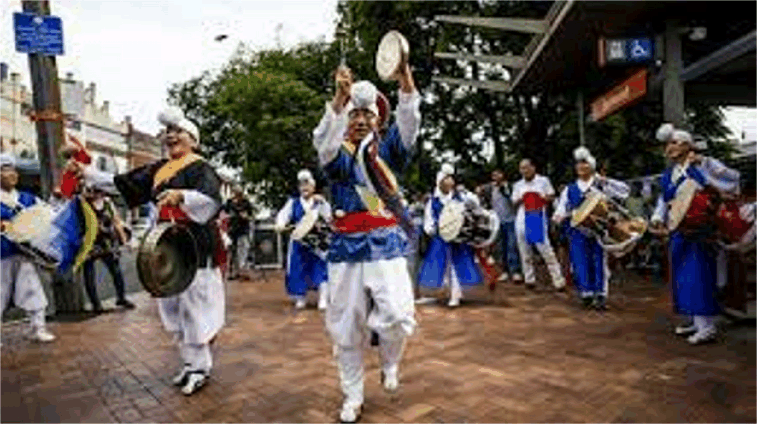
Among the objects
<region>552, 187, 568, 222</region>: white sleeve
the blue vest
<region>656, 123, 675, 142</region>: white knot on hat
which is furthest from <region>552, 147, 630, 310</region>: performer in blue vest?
the blue vest

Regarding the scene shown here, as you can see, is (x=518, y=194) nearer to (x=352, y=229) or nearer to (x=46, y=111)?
(x=46, y=111)

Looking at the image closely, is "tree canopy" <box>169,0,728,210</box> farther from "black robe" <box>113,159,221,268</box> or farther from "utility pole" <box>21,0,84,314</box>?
"black robe" <box>113,159,221,268</box>

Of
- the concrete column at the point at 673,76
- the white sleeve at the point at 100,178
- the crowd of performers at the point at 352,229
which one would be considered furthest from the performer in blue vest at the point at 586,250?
the white sleeve at the point at 100,178

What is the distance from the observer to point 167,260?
5691 mm

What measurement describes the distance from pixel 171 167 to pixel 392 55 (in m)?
A: 1.97

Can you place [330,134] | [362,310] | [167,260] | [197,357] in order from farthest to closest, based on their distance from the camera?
1. [197,357]
2. [167,260]
3. [362,310]
4. [330,134]

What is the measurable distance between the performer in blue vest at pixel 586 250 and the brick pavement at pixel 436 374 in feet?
0.84

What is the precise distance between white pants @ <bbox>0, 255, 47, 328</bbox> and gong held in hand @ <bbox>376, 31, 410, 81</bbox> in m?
4.89

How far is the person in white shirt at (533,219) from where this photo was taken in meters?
11.0

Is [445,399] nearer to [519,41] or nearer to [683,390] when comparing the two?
[683,390]

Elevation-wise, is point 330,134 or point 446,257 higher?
point 330,134

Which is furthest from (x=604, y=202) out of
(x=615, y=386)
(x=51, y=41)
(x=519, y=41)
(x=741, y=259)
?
(x=519, y=41)

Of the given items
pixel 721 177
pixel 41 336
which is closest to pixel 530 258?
pixel 721 177

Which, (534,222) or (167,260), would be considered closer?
(167,260)
